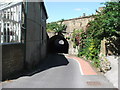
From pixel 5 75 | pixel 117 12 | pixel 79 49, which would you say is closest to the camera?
pixel 5 75

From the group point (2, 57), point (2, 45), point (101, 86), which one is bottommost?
point (101, 86)

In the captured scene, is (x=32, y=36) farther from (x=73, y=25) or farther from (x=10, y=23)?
(x=73, y=25)

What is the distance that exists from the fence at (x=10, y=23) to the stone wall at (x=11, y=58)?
429 millimetres

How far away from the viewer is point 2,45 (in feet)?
23.8

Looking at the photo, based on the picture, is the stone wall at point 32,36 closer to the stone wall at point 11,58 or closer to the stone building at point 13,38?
the stone building at point 13,38

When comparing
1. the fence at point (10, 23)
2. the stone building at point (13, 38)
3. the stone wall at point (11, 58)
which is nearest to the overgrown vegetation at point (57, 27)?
the stone building at point (13, 38)

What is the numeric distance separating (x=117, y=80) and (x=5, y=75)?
5.93 meters

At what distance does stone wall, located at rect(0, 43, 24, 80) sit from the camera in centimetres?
754

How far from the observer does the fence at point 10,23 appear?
783 centimetres

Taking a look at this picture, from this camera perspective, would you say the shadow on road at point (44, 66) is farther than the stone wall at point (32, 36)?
No

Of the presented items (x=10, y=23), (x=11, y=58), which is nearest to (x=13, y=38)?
(x=10, y=23)

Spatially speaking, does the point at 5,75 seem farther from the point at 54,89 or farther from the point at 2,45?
the point at 54,89

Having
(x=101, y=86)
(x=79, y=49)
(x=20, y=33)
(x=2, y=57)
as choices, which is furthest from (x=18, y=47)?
(x=79, y=49)

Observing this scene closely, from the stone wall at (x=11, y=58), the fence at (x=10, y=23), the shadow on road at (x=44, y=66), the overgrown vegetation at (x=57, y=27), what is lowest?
the shadow on road at (x=44, y=66)
